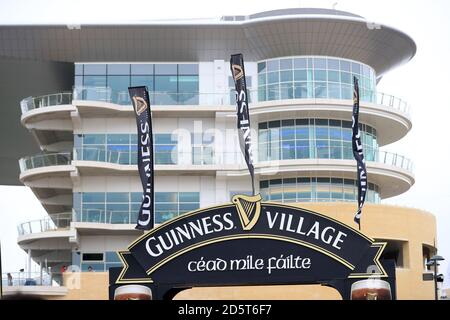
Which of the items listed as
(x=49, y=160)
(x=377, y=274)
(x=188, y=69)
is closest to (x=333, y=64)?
(x=188, y=69)

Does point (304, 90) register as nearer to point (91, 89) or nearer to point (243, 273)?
point (91, 89)

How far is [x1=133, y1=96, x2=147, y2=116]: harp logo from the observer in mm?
43219

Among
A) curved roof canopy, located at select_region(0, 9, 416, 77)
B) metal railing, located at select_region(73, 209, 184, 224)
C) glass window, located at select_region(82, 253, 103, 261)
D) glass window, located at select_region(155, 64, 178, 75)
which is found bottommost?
glass window, located at select_region(82, 253, 103, 261)

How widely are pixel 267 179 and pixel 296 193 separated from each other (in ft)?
6.66

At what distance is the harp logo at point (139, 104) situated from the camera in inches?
1702

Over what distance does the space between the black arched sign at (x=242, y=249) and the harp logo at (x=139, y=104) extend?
45.8 ft

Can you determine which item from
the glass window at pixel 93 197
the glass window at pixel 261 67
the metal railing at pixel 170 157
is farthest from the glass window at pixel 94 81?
the glass window at pixel 261 67

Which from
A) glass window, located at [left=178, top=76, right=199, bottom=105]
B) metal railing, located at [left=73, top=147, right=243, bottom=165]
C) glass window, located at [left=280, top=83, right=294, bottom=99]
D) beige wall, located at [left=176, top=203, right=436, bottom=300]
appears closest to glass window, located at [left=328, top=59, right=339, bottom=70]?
glass window, located at [left=280, top=83, right=294, bottom=99]

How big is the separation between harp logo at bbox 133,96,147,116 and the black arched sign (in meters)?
14.0

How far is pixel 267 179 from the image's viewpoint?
191 ft

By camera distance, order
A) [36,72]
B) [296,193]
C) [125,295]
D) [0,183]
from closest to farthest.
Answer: [125,295] < [296,193] < [36,72] < [0,183]

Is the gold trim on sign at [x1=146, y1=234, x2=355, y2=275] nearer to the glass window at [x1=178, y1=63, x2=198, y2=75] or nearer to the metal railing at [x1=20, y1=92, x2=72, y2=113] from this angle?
the metal railing at [x1=20, y1=92, x2=72, y2=113]

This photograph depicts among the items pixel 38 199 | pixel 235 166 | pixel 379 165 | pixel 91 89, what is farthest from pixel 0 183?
pixel 379 165

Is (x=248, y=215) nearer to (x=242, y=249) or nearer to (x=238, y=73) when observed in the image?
(x=242, y=249)
